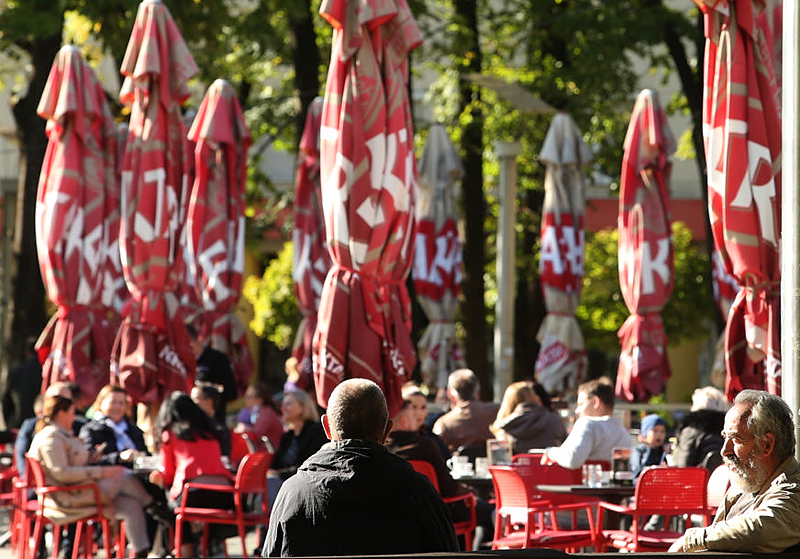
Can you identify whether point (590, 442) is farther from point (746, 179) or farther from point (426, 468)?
point (746, 179)

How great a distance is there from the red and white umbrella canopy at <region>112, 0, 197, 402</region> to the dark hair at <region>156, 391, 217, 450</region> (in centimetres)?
172

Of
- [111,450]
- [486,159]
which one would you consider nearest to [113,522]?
[111,450]

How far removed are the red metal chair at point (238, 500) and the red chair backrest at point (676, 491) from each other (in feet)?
10.0

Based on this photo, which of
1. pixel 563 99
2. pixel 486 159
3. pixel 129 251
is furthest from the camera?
pixel 486 159

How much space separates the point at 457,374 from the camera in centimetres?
1199

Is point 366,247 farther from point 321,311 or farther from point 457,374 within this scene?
point 457,374

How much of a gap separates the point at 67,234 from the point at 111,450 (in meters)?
2.71

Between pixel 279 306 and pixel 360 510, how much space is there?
26322 mm

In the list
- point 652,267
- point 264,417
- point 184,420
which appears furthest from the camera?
point 652,267

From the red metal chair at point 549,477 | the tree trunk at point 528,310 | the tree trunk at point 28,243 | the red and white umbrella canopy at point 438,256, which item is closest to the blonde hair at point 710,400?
the red metal chair at point 549,477

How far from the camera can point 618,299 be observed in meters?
29.8

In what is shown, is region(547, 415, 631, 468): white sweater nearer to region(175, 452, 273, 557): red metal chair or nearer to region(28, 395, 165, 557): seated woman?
region(175, 452, 273, 557): red metal chair

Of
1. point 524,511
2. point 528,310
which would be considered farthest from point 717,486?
point 528,310

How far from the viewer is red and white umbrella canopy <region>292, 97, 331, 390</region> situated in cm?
1753
